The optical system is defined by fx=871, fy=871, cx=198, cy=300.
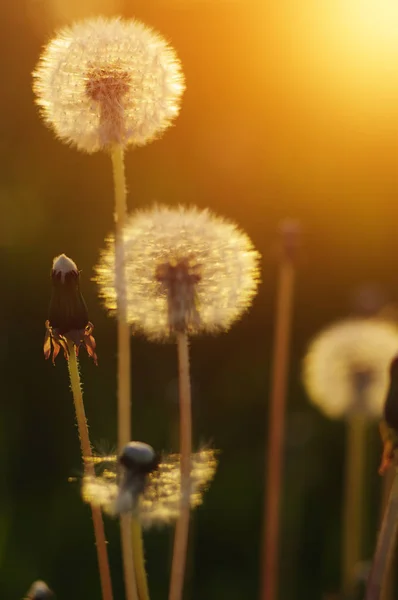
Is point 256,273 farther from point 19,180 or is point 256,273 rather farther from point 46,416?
point 19,180

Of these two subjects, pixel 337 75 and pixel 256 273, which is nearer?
pixel 256 273

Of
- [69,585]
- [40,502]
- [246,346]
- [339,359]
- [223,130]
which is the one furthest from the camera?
[223,130]

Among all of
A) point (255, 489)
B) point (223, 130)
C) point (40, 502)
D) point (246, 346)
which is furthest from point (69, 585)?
point (223, 130)

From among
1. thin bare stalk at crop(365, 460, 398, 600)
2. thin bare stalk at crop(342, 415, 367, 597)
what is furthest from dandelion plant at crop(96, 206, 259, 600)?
thin bare stalk at crop(342, 415, 367, 597)

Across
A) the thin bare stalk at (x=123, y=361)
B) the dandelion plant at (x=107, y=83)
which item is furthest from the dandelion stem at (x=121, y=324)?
the dandelion plant at (x=107, y=83)

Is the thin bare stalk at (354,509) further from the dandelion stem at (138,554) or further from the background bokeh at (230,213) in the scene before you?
the dandelion stem at (138,554)

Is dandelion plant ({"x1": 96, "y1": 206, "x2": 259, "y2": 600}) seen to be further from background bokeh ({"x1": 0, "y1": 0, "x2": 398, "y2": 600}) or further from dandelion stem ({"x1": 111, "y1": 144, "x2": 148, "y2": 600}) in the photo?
background bokeh ({"x1": 0, "y1": 0, "x2": 398, "y2": 600})
